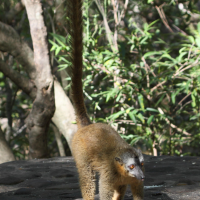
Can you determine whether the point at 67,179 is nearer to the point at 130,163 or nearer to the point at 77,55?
the point at 130,163

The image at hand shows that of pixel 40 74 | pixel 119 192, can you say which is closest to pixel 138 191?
pixel 119 192

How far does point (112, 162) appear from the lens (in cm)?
252

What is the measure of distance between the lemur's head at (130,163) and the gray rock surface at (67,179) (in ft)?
1.70

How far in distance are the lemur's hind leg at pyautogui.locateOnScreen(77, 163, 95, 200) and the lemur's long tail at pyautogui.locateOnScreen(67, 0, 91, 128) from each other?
552 mm

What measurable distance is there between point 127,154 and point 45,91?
2750 mm

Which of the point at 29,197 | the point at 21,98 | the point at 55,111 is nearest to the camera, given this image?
the point at 29,197

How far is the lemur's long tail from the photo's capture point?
7.69ft

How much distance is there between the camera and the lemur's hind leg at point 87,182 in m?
2.60

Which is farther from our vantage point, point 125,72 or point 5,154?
point 5,154

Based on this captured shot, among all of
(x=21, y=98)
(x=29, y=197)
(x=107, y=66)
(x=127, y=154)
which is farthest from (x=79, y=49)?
(x=21, y=98)

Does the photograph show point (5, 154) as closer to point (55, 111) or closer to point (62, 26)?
point (55, 111)

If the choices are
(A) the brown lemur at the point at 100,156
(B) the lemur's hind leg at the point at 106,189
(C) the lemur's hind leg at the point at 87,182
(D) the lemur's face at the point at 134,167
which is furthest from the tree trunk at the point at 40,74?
(D) the lemur's face at the point at 134,167

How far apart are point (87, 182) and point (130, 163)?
1.52 feet

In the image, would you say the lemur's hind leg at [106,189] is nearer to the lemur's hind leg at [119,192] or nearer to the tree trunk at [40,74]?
the lemur's hind leg at [119,192]
